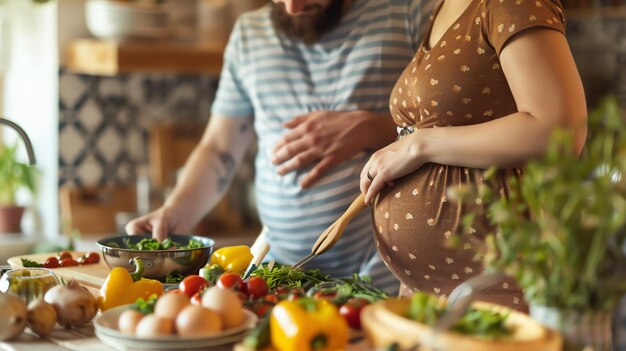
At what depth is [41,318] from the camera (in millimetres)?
1324

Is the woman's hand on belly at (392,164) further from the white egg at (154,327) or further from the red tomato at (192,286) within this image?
the white egg at (154,327)

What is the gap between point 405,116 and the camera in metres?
1.61

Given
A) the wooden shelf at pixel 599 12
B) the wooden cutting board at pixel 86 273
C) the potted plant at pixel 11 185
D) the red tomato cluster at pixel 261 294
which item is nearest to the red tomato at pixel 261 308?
the red tomato cluster at pixel 261 294

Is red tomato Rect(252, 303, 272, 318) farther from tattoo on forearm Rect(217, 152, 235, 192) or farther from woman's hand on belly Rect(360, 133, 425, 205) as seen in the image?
tattoo on forearm Rect(217, 152, 235, 192)

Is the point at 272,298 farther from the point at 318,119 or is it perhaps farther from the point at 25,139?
the point at 318,119

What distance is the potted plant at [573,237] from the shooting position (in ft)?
3.14

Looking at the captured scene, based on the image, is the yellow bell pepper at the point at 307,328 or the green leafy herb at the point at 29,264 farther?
the green leafy herb at the point at 29,264

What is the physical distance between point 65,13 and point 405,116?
2.19m

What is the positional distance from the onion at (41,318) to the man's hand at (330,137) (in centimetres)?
86

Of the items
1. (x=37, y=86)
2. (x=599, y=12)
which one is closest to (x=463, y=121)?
(x=37, y=86)

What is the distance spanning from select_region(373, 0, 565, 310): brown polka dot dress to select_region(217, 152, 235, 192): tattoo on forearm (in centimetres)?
84

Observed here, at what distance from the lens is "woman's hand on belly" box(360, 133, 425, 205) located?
1482 mm

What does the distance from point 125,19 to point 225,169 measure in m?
1.15

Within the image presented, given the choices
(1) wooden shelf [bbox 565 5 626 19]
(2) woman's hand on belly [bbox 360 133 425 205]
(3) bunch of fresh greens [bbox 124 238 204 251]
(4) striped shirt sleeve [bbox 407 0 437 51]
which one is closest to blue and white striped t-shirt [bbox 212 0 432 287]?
(4) striped shirt sleeve [bbox 407 0 437 51]
